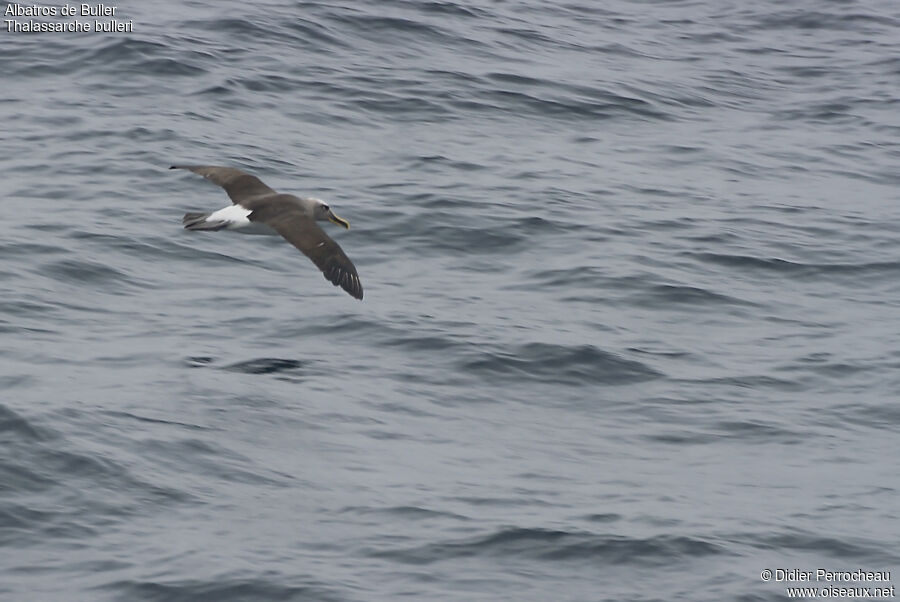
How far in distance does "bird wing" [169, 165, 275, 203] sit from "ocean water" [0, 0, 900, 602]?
1.03 meters

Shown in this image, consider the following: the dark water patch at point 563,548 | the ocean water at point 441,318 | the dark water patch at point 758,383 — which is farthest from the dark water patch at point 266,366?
the dark water patch at point 758,383

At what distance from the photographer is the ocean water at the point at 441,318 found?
10.5 metres

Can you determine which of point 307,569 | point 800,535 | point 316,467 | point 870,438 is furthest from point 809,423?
point 307,569

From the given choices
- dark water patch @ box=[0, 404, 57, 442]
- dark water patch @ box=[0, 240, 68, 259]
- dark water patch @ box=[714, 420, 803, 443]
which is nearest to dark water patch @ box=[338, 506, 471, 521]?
dark water patch @ box=[0, 404, 57, 442]

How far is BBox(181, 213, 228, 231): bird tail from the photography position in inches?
509

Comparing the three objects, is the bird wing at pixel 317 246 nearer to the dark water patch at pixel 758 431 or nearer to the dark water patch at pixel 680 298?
the dark water patch at pixel 758 431

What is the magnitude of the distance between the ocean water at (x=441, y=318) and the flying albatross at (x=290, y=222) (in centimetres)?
97

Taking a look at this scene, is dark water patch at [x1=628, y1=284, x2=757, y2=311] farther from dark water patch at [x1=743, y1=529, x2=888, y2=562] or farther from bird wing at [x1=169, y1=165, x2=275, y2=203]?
dark water patch at [x1=743, y1=529, x2=888, y2=562]

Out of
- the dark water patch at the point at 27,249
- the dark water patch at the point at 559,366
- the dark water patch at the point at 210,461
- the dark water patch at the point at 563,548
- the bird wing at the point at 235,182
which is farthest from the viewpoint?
the dark water patch at the point at 27,249

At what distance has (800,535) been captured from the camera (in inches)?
432

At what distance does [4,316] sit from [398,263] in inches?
156

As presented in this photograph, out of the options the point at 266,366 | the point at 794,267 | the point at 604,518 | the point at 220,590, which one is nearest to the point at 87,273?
the point at 266,366

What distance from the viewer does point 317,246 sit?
12914mm

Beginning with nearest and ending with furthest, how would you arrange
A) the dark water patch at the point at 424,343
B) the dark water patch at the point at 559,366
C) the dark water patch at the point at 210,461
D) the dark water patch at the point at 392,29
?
the dark water patch at the point at 210,461 < the dark water patch at the point at 559,366 < the dark water patch at the point at 424,343 < the dark water patch at the point at 392,29
